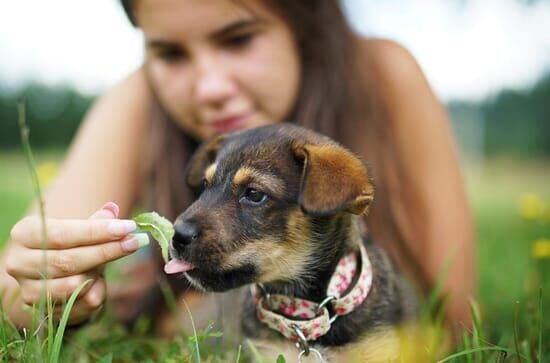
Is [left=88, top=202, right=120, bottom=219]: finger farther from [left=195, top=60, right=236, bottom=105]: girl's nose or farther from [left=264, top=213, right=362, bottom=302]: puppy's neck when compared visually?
[left=195, top=60, right=236, bottom=105]: girl's nose

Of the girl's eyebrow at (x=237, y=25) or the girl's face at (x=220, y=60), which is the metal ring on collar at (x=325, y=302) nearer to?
the girl's face at (x=220, y=60)

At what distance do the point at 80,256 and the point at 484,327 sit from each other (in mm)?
2412

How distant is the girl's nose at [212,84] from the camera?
13.1 ft

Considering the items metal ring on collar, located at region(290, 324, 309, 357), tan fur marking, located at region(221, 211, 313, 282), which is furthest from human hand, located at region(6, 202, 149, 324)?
metal ring on collar, located at region(290, 324, 309, 357)

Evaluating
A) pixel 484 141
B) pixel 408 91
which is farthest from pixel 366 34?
pixel 484 141

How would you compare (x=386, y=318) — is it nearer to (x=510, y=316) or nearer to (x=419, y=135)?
(x=510, y=316)

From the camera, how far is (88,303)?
2.81m

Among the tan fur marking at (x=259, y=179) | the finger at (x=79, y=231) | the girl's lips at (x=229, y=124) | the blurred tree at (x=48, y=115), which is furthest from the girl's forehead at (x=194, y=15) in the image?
the blurred tree at (x=48, y=115)

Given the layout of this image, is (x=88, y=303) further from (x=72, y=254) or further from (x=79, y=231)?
(x=79, y=231)

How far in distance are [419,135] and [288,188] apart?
7.34 feet

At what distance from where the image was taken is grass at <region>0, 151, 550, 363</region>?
2.60m

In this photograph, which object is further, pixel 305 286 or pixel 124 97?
pixel 124 97

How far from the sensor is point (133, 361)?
325 centimetres

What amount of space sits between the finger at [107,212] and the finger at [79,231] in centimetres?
5
